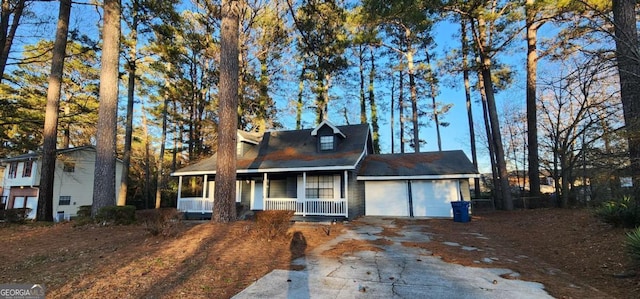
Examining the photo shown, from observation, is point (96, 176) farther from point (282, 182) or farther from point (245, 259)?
point (282, 182)

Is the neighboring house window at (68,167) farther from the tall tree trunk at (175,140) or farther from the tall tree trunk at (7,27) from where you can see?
the tall tree trunk at (7,27)

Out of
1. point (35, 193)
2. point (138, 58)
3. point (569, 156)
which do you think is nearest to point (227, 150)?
point (138, 58)

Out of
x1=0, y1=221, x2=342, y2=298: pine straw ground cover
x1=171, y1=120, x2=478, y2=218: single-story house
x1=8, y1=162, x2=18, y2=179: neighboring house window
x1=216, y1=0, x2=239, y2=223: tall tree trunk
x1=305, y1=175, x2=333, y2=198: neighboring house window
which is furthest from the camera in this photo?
x1=8, y1=162, x2=18, y2=179: neighboring house window

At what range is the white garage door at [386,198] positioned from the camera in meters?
15.1

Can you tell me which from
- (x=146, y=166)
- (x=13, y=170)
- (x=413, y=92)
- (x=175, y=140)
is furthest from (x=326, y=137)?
(x=13, y=170)

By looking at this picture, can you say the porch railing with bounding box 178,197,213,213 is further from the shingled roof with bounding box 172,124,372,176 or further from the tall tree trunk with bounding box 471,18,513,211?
the tall tree trunk with bounding box 471,18,513,211

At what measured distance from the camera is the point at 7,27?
11.4 m

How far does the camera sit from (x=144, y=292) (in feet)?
12.7

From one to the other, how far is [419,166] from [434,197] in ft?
5.71

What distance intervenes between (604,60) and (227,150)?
862 centimetres

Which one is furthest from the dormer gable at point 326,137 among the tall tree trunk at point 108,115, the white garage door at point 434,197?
the tall tree trunk at point 108,115

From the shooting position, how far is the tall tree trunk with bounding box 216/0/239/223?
855 cm

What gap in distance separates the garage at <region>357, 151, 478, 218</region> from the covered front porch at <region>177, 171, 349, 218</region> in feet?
5.44

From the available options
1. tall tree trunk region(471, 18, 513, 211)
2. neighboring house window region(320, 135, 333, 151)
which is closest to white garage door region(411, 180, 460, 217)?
tall tree trunk region(471, 18, 513, 211)
